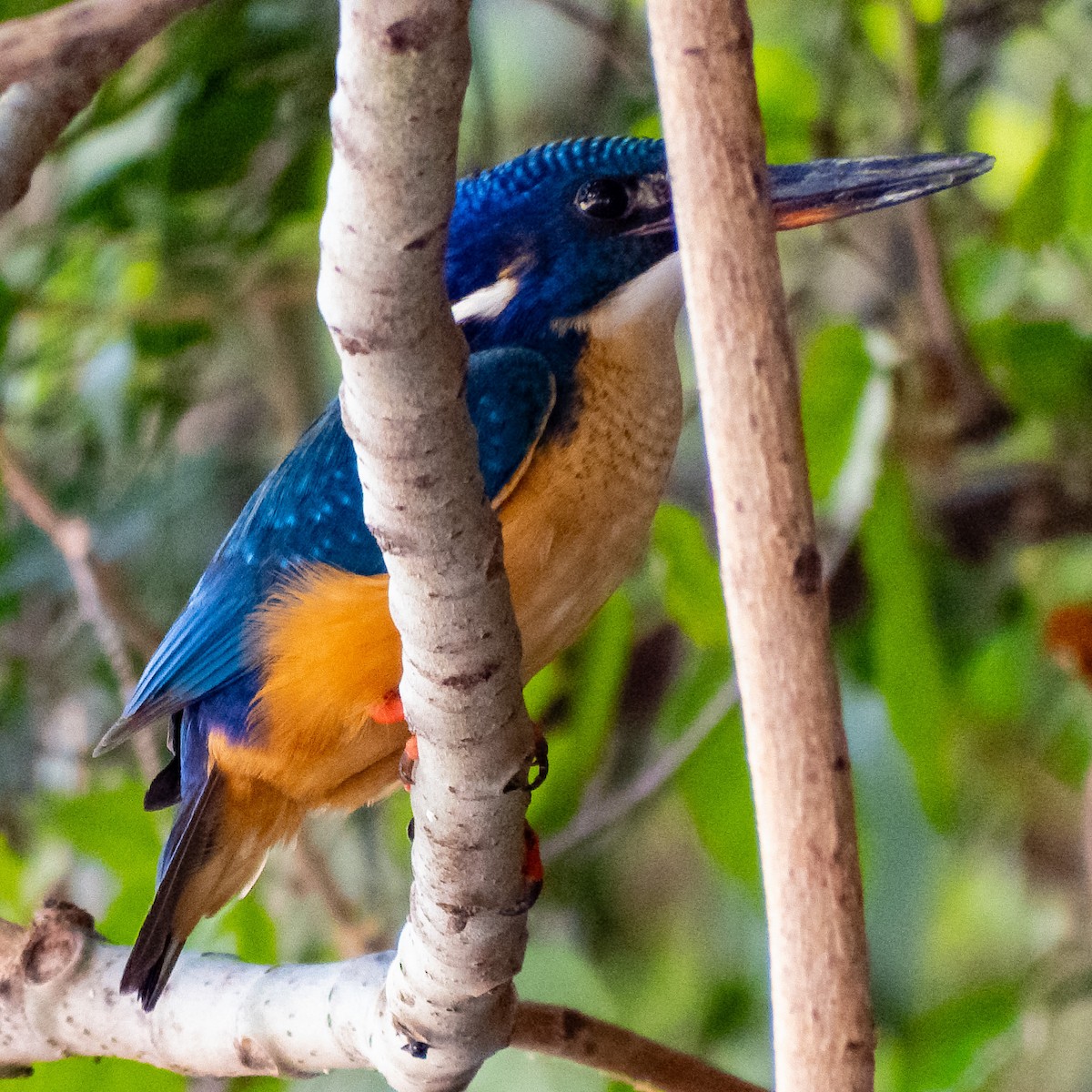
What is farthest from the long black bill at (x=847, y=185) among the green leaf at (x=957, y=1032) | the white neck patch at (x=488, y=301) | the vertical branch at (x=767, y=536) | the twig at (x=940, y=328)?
the green leaf at (x=957, y=1032)

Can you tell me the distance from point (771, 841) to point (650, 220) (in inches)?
22.4

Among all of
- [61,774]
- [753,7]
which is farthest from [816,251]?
[61,774]

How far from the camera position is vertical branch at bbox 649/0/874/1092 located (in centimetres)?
57

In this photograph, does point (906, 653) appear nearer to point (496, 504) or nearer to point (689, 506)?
point (496, 504)

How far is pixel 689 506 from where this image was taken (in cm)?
214

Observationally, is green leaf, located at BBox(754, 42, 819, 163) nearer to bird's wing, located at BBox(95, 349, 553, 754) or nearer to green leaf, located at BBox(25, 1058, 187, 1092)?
bird's wing, located at BBox(95, 349, 553, 754)

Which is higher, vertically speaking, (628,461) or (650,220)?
(650,220)

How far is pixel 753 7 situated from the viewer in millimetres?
2418

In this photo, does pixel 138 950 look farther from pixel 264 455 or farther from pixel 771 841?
pixel 264 455

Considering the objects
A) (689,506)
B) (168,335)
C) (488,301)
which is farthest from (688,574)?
(168,335)

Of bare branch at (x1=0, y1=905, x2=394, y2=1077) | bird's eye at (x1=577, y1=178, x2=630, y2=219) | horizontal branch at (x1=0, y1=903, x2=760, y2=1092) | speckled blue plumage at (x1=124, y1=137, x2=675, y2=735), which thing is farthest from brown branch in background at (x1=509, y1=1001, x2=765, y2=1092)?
bird's eye at (x1=577, y1=178, x2=630, y2=219)

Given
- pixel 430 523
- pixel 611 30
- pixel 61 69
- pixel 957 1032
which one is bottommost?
pixel 957 1032

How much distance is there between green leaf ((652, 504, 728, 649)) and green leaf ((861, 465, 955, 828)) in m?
0.16

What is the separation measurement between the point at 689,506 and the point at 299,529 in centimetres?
119
